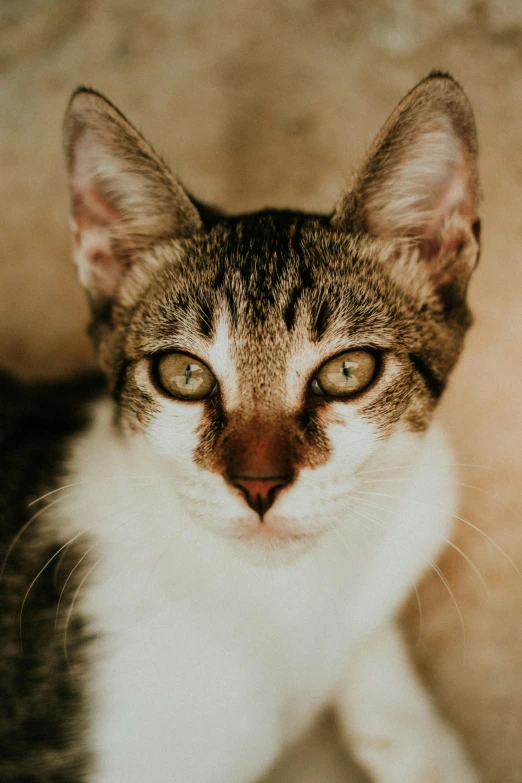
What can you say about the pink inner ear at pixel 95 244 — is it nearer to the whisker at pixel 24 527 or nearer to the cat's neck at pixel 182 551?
the cat's neck at pixel 182 551

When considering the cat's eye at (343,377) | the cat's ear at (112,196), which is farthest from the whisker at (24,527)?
the cat's eye at (343,377)

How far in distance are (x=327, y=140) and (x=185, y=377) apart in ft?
2.22

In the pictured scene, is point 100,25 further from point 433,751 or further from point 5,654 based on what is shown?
point 433,751

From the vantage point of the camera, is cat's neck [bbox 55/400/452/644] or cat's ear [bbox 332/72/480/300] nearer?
cat's ear [bbox 332/72/480/300]

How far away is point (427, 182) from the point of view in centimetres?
95

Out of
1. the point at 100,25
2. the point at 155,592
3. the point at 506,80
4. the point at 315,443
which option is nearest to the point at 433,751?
the point at 155,592

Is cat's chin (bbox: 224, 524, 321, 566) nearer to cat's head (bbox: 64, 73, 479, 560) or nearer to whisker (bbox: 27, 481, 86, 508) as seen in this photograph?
cat's head (bbox: 64, 73, 479, 560)

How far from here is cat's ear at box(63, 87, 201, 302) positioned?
914 mm

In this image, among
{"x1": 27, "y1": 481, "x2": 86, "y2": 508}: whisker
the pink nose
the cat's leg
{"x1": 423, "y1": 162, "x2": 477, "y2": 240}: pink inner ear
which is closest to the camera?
the pink nose

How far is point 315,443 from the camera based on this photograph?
0.84 metres

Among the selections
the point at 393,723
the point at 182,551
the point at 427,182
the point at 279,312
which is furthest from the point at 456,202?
the point at 393,723

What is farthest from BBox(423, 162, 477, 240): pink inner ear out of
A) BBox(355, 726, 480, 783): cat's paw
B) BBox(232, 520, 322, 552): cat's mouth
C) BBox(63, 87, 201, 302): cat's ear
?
BBox(355, 726, 480, 783): cat's paw

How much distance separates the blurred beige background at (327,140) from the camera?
1.17 meters

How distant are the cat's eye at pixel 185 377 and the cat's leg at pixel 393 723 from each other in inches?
25.4
